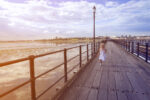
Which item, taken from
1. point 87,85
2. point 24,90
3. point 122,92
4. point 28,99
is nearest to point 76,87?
point 87,85

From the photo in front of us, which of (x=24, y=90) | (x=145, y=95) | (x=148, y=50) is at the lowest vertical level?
(x=24, y=90)

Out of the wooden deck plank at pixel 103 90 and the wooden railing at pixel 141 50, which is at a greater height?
the wooden railing at pixel 141 50

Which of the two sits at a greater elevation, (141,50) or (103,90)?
(141,50)

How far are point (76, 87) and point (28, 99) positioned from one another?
359cm

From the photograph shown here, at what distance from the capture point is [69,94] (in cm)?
330

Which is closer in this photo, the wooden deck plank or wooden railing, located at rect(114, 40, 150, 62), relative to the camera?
the wooden deck plank

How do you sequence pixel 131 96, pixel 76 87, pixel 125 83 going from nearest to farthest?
pixel 131 96 → pixel 76 87 → pixel 125 83

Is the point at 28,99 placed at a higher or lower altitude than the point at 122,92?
lower

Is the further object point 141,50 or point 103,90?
point 141,50

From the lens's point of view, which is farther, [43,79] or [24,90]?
[43,79]

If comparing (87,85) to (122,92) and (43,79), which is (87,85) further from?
(43,79)

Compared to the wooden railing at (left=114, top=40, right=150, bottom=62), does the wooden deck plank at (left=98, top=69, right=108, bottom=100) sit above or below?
below

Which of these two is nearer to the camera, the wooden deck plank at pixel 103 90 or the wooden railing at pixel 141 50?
the wooden deck plank at pixel 103 90

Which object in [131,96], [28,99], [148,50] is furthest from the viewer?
[148,50]
